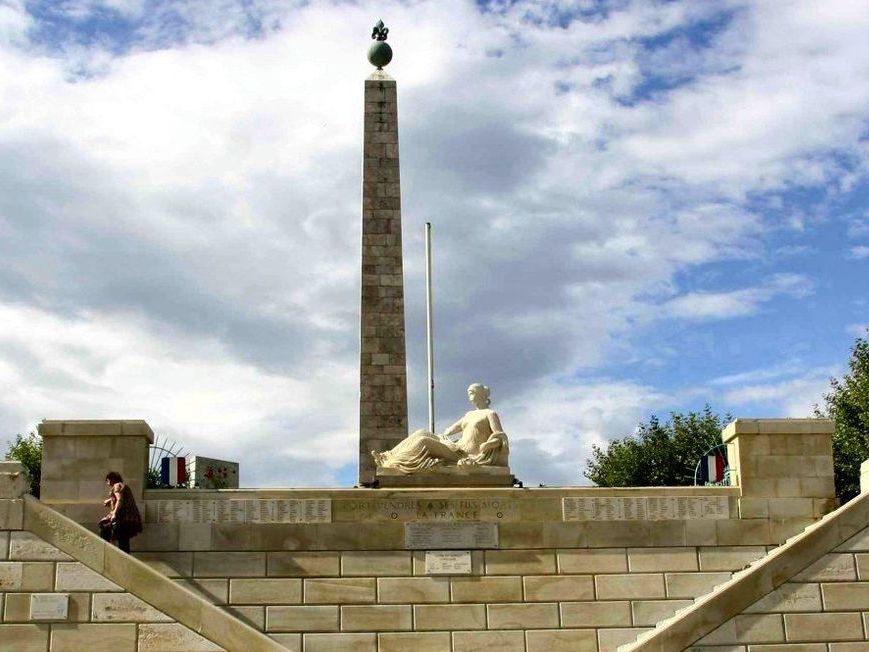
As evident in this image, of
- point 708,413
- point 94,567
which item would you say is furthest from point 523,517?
point 708,413

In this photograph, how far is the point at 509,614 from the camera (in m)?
18.4

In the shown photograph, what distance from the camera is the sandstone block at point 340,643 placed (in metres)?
18.0

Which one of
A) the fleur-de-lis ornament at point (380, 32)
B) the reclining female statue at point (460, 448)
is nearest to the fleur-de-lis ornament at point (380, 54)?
the fleur-de-lis ornament at point (380, 32)

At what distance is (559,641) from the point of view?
18266 mm

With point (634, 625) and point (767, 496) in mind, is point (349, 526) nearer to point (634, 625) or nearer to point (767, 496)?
point (634, 625)

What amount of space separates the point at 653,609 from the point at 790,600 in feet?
7.83

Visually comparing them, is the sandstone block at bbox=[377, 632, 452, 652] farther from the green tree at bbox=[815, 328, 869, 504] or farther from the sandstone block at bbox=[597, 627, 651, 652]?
the green tree at bbox=[815, 328, 869, 504]

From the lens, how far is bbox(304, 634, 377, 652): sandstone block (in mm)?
18016

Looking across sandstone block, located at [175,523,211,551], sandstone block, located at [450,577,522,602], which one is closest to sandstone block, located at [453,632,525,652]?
sandstone block, located at [450,577,522,602]

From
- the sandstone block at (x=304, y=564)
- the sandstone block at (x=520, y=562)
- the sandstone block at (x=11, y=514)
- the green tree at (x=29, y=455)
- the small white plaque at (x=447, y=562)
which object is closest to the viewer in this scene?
the sandstone block at (x=11, y=514)

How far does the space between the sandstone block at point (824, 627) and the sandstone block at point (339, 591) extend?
20.7ft

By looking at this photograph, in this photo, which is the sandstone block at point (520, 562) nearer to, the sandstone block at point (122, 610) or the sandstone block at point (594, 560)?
the sandstone block at point (594, 560)

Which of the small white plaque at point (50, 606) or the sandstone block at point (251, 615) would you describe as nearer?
the small white plaque at point (50, 606)

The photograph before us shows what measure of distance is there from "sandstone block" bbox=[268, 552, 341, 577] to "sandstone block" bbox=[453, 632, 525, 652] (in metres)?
2.20
